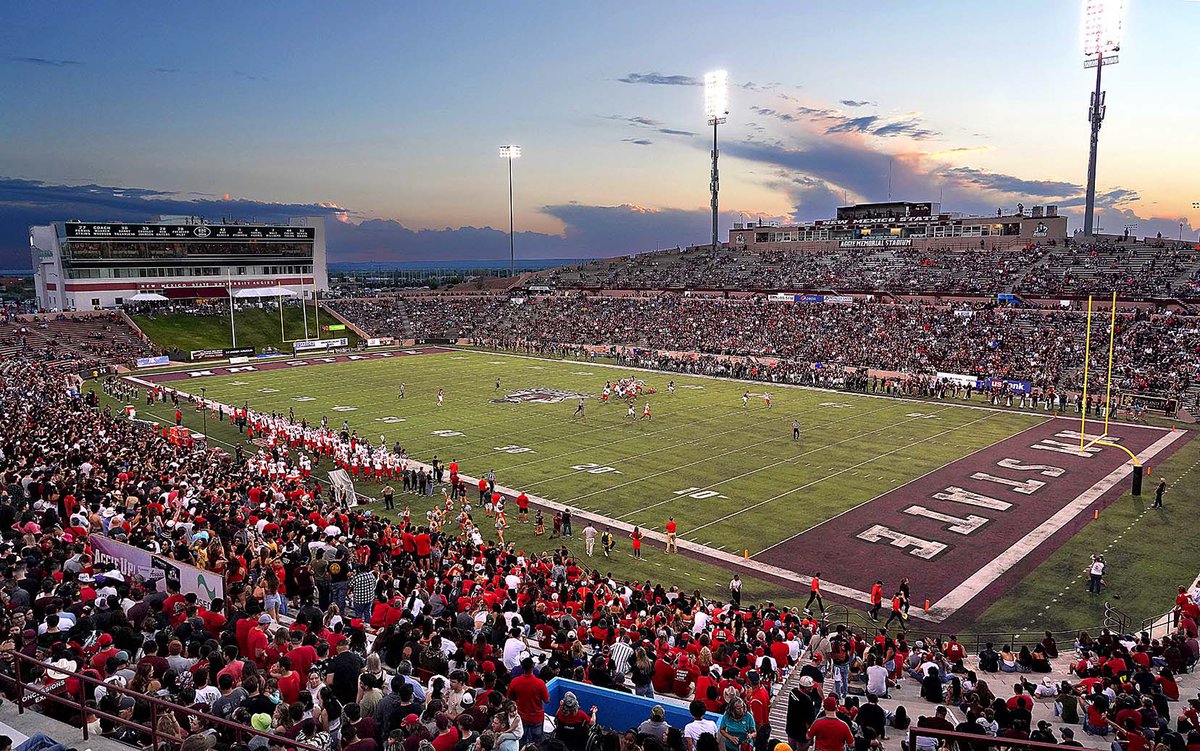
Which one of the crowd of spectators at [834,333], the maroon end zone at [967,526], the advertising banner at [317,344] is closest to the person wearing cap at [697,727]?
the maroon end zone at [967,526]

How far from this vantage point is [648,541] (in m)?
21.9

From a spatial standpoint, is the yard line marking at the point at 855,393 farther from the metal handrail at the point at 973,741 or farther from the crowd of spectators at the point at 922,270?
the metal handrail at the point at 973,741

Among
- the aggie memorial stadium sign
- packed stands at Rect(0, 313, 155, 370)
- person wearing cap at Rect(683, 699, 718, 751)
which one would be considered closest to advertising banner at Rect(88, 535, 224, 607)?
person wearing cap at Rect(683, 699, 718, 751)

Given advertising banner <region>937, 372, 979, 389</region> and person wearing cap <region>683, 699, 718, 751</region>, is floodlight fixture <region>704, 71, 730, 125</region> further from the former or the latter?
person wearing cap <region>683, 699, 718, 751</region>

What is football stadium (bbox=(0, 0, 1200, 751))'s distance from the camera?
7602 millimetres

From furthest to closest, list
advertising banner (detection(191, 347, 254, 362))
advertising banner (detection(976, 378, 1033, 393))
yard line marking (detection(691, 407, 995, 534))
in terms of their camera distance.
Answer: advertising banner (detection(191, 347, 254, 362)) < advertising banner (detection(976, 378, 1033, 393)) < yard line marking (detection(691, 407, 995, 534))

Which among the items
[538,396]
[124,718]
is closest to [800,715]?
[124,718]

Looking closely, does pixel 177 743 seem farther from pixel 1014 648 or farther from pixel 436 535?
pixel 1014 648

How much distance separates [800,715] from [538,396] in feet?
124

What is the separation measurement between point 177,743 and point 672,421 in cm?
3286

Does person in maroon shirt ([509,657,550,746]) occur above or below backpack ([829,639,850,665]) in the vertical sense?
above

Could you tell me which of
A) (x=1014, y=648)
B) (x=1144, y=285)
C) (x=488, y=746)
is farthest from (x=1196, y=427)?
(x=488, y=746)

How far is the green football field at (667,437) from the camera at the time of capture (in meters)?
25.2

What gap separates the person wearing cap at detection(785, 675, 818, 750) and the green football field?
1282cm
